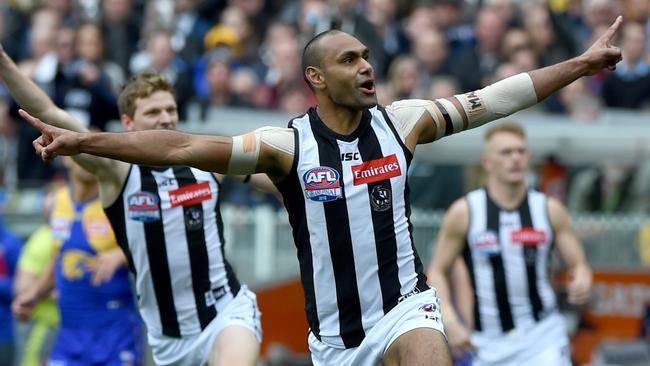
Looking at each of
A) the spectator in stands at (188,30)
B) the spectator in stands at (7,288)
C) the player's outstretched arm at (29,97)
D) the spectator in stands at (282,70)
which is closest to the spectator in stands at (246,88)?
the spectator in stands at (282,70)

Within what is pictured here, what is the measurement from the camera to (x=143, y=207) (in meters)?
8.78

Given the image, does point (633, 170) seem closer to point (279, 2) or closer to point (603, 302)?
point (603, 302)

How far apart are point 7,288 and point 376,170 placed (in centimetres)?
627

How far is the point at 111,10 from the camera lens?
17.3 m

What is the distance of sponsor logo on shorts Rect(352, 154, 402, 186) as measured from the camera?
7434 mm

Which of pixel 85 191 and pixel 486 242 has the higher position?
pixel 85 191

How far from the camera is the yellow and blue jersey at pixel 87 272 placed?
10.6m

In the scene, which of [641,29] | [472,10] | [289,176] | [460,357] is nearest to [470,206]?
[460,357]

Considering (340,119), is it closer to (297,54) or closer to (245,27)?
(297,54)

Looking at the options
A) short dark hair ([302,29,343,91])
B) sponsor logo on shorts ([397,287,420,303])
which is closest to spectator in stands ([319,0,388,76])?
short dark hair ([302,29,343,91])

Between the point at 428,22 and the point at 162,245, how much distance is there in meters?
8.42

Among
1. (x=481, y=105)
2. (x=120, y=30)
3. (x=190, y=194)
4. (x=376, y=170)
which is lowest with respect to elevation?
(x=190, y=194)

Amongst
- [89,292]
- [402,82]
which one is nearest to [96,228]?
[89,292]

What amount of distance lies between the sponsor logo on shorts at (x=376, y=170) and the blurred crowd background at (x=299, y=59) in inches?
249
